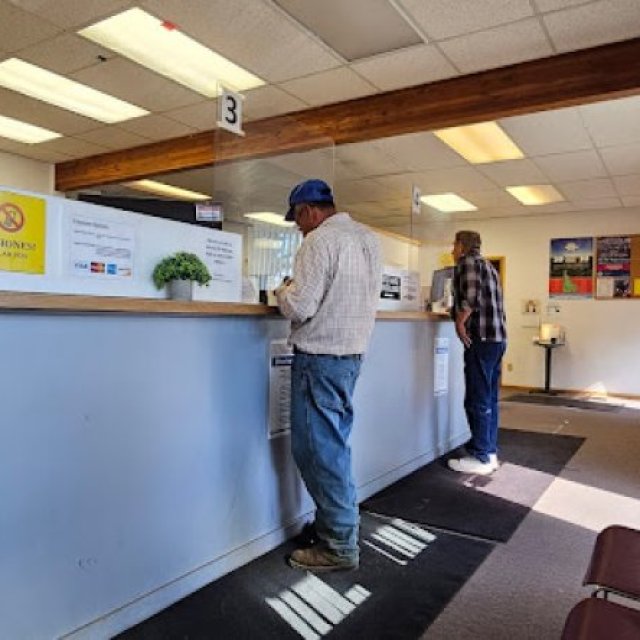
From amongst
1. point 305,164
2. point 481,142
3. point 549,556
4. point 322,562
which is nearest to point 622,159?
point 481,142

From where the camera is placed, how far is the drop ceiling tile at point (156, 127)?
5.10m

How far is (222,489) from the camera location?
6.62 ft

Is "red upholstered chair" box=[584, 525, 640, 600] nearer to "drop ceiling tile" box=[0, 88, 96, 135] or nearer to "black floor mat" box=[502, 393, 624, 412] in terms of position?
"drop ceiling tile" box=[0, 88, 96, 135]

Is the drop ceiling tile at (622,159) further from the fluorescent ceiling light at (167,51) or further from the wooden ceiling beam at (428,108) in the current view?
the fluorescent ceiling light at (167,51)

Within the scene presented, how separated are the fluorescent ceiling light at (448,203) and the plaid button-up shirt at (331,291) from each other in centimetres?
562

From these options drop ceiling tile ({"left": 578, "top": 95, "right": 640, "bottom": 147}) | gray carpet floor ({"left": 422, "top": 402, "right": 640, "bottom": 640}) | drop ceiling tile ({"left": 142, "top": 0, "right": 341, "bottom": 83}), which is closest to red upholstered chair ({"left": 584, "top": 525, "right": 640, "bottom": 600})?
gray carpet floor ({"left": 422, "top": 402, "right": 640, "bottom": 640})

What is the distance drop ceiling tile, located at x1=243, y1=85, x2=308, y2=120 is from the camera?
4.30m

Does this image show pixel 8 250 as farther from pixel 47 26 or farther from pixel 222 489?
pixel 47 26

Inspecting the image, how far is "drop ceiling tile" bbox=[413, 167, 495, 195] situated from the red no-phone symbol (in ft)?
17.5

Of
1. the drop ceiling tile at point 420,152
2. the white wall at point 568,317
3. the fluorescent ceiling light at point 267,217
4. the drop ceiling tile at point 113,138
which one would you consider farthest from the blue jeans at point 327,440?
the white wall at point 568,317

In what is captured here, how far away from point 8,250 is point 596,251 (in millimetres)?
7945

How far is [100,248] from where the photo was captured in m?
1.69

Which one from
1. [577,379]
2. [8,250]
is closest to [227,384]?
[8,250]

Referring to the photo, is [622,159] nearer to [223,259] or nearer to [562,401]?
[562,401]
